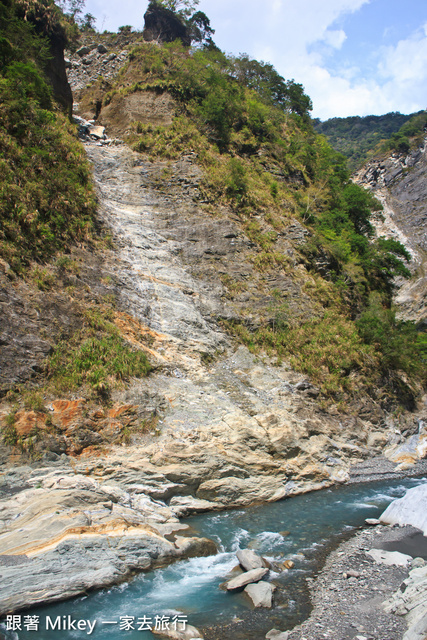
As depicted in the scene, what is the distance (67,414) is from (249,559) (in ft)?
17.1

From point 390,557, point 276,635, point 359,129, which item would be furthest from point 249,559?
point 359,129

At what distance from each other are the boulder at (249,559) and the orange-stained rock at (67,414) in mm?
4708

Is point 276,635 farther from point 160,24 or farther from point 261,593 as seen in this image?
point 160,24

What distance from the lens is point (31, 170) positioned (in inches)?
515

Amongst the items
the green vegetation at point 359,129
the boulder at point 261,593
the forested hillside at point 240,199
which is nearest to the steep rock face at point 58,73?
the forested hillside at point 240,199

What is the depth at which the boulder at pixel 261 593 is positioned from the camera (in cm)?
564

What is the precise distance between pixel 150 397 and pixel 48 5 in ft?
73.7

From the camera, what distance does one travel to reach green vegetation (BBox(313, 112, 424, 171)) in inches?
4461

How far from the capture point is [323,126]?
138500 millimetres

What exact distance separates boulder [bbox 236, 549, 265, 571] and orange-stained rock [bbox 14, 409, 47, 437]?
5018mm

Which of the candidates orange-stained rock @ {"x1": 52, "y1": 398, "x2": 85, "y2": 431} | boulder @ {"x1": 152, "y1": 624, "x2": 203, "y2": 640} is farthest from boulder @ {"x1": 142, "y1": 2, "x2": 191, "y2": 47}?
boulder @ {"x1": 152, "y1": 624, "x2": 203, "y2": 640}

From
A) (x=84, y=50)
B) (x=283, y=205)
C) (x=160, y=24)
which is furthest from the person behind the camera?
(x=160, y=24)

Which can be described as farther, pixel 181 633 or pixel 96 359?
pixel 96 359

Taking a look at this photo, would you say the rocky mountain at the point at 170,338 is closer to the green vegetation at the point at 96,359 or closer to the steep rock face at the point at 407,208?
the green vegetation at the point at 96,359
